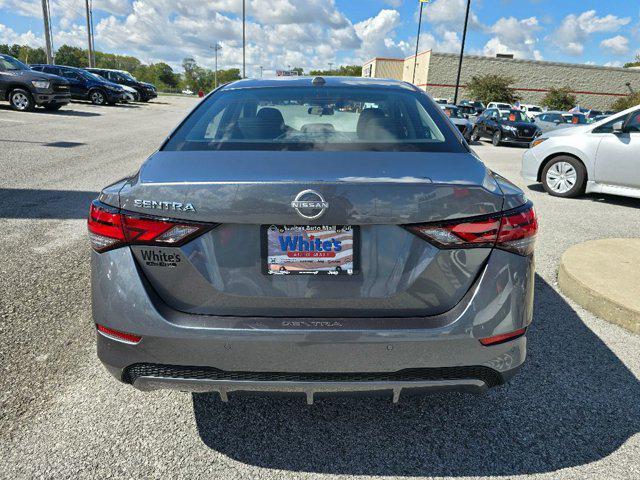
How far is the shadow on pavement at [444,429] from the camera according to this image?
2283mm

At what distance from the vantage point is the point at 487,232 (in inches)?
76.9

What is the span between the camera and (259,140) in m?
2.44

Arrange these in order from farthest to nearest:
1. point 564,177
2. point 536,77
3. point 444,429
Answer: point 536,77 < point 564,177 < point 444,429

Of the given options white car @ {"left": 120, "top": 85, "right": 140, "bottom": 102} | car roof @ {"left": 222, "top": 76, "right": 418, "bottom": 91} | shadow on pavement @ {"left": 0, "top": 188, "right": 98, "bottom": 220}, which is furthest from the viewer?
white car @ {"left": 120, "top": 85, "right": 140, "bottom": 102}

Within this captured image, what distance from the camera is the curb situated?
3608 millimetres

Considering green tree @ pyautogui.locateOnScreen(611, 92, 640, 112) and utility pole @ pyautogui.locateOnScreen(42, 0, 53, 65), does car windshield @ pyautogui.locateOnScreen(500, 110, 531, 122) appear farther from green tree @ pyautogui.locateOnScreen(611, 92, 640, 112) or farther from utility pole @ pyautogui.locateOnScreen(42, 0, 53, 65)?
green tree @ pyautogui.locateOnScreen(611, 92, 640, 112)

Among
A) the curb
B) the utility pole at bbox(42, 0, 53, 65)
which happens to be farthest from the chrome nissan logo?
the utility pole at bbox(42, 0, 53, 65)

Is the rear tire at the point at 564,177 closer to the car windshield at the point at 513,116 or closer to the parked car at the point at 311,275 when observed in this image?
the parked car at the point at 311,275

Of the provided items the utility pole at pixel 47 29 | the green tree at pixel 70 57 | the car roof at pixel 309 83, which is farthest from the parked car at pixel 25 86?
the green tree at pixel 70 57

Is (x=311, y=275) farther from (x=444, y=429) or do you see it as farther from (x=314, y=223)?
(x=444, y=429)

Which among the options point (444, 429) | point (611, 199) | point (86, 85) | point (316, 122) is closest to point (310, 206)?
point (316, 122)

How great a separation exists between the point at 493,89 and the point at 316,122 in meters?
54.4

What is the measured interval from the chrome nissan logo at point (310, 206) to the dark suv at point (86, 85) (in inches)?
1096

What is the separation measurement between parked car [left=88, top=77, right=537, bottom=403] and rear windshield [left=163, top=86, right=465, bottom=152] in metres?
0.29
